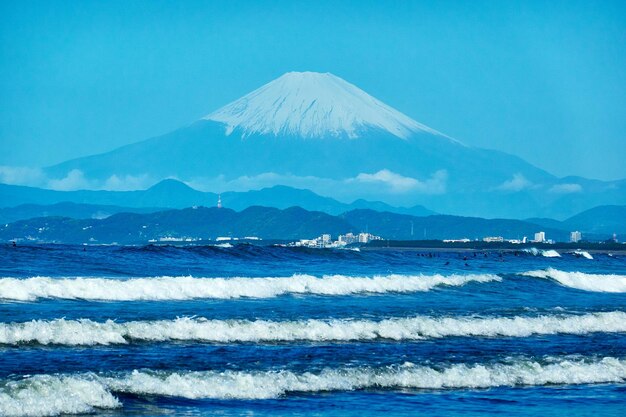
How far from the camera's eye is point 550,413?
768 inches

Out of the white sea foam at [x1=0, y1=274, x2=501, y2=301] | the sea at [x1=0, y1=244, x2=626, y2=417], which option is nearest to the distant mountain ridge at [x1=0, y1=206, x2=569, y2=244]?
the white sea foam at [x1=0, y1=274, x2=501, y2=301]

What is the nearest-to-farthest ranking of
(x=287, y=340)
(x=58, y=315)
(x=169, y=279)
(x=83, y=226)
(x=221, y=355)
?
1. (x=221, y=355)
2. (x=287, y=340)
3. (x=58, y=315)
4. (x=169, y=279)
5. (x=83, y=226)

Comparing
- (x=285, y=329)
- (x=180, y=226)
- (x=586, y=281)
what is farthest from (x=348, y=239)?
(x=285, y=329)

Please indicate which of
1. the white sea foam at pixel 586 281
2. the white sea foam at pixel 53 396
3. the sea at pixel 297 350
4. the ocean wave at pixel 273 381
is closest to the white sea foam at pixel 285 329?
the sea at pixel 297 350

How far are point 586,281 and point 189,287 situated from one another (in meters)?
28.6

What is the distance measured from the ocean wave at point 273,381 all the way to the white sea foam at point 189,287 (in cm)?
1498

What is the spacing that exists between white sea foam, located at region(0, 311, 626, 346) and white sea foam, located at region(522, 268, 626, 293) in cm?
2459

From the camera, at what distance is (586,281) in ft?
194

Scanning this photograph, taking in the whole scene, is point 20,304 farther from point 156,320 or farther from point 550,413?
point 550,413

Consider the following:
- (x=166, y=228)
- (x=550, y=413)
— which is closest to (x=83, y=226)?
(x=166, y=228)

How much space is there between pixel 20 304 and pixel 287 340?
9706mm

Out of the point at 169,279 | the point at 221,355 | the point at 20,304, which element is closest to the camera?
the point at 221,355

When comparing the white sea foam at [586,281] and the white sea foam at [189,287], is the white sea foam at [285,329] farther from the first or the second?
the white sea foam at [586,281]

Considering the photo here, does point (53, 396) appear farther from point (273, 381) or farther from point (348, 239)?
point (348, 239)
